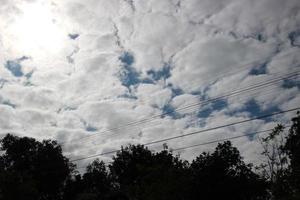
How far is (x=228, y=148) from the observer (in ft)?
182

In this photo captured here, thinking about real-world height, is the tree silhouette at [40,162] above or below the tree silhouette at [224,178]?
above

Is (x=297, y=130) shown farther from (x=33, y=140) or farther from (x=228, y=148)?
(x=33, y=140)

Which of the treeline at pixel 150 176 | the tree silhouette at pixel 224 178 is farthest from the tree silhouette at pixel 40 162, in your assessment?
the tree silhouette at pixel 224 178

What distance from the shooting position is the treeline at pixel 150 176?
4131cm

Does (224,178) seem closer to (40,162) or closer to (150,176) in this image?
(150,176)

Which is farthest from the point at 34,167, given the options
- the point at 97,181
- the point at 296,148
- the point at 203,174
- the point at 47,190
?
the point at 296,148

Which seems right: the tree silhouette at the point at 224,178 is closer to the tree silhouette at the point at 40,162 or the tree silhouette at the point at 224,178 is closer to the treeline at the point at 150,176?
the treeline at the point at 150,176

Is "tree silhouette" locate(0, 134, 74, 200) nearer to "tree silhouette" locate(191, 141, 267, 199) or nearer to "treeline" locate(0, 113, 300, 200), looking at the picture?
"treeline" locate(0, 113, 300, 200)

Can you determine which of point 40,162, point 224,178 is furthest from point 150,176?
point 40,162

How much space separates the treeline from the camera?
41312 millimetres

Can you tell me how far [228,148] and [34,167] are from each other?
128 feet

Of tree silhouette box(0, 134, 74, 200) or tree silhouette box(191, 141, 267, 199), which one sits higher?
tree silhouette box(0, 134, 74, 200)

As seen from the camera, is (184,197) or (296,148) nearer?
(184,197)

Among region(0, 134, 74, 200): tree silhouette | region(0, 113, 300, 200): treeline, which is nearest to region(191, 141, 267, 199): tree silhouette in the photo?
region(0, 113, 300, 200): treeline
